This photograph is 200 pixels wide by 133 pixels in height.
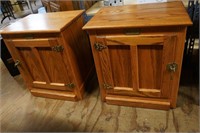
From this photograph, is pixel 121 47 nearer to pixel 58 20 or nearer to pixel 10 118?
pixel 58 20

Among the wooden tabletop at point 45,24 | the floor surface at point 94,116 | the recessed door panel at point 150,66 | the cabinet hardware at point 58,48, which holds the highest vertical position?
the wooden tabletop at point 45,24

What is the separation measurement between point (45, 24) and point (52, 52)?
0.21m

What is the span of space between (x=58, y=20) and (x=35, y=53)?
1.02 ft

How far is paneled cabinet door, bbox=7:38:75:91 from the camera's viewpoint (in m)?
1.24

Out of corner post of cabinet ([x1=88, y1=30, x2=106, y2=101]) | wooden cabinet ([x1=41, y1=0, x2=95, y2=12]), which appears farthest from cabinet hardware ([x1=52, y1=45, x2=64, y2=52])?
wooden cabinet ([x1=41, y1=0, x2=95, y2=12])

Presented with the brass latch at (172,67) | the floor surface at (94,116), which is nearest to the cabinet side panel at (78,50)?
the floor surface at (94,116)

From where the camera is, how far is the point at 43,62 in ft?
4.50

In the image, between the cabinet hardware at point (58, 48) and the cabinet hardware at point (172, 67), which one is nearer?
the cabinet hardware at point (172, 67)

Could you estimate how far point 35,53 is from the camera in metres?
1.32

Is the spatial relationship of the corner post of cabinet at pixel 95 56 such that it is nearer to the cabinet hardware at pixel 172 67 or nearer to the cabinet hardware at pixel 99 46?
the cabinet hardware at pixel 99 46

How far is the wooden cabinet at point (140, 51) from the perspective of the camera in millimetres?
961

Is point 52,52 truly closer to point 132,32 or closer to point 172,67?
point 132,32

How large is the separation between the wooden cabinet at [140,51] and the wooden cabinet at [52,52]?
0.76 ft

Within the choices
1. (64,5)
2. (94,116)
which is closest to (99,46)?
(94,116)
